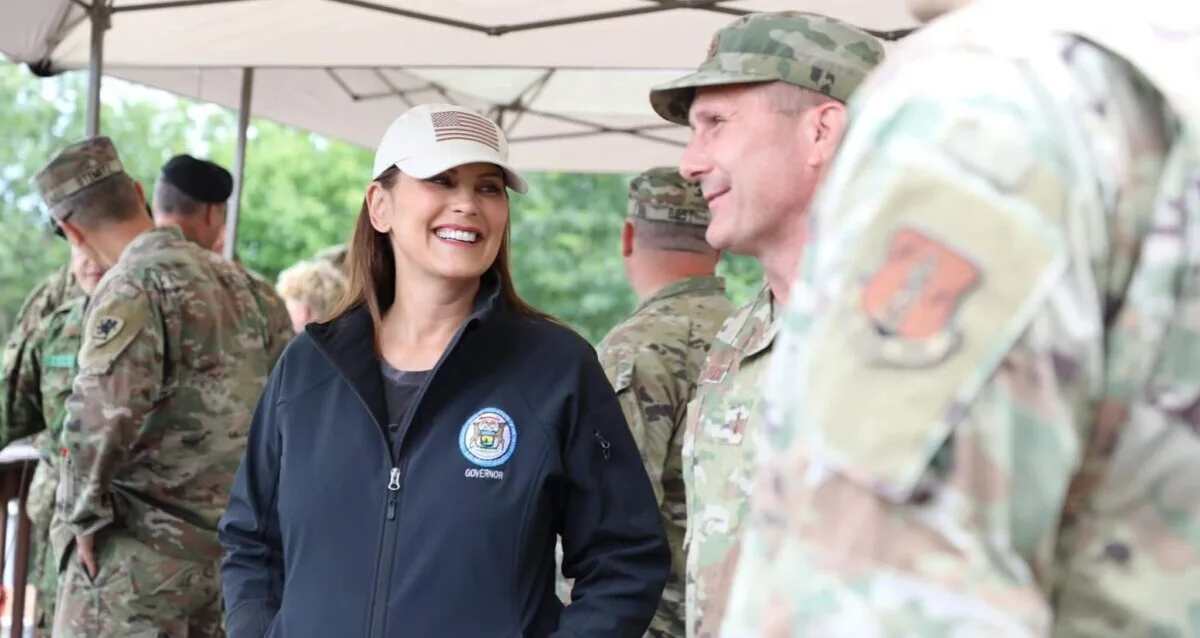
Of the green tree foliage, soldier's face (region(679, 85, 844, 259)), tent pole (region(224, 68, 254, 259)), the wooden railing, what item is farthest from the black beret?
the green tree foliage

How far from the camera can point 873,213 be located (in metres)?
0.85

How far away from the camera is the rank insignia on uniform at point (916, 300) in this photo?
0.81 m

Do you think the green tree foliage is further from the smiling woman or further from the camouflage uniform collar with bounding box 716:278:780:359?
the camouflage uniform collar with bounding box 716:278:780:359

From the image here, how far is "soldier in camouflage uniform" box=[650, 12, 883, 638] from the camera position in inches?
81.8

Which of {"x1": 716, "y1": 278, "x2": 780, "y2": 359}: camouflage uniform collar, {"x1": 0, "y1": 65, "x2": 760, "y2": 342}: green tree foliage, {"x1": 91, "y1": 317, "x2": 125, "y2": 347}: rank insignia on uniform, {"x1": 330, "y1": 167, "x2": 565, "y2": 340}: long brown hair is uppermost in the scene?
{"x1": 716, "y1": 278, "x2": 780, "y2": 359}: camouflage uniform collar

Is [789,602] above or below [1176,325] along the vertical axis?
below

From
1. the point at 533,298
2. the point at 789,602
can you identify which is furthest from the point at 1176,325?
the point at 533,298

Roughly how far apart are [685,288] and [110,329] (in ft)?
5.23

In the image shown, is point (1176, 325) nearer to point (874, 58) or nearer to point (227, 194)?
point (874, 58)

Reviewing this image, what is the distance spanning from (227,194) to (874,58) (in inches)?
119

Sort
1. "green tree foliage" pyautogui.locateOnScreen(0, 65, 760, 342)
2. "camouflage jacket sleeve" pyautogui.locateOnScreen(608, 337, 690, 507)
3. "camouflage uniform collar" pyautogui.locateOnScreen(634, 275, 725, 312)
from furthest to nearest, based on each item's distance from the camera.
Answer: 1. "green tree foliage" pyautogui.locateOnScreen(0, 65, 760, 342)
2. "camouflage uniform collar" pyautogui.locateOnScreen(634, 275, 725, 312)
3. "camouflage jacket sleeve" pyautogui.locateOnScreen(608, 337, 690, 507)

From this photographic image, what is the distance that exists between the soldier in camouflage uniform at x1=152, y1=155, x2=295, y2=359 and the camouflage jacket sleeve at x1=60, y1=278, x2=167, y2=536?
522mm

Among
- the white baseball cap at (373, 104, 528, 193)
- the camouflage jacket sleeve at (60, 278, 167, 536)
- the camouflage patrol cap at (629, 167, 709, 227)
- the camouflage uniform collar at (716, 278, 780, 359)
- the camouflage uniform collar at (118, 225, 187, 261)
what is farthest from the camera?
the camouflage uniform collar at (118, 225, 187, 261)

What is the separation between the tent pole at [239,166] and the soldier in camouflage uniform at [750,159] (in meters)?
4.40
